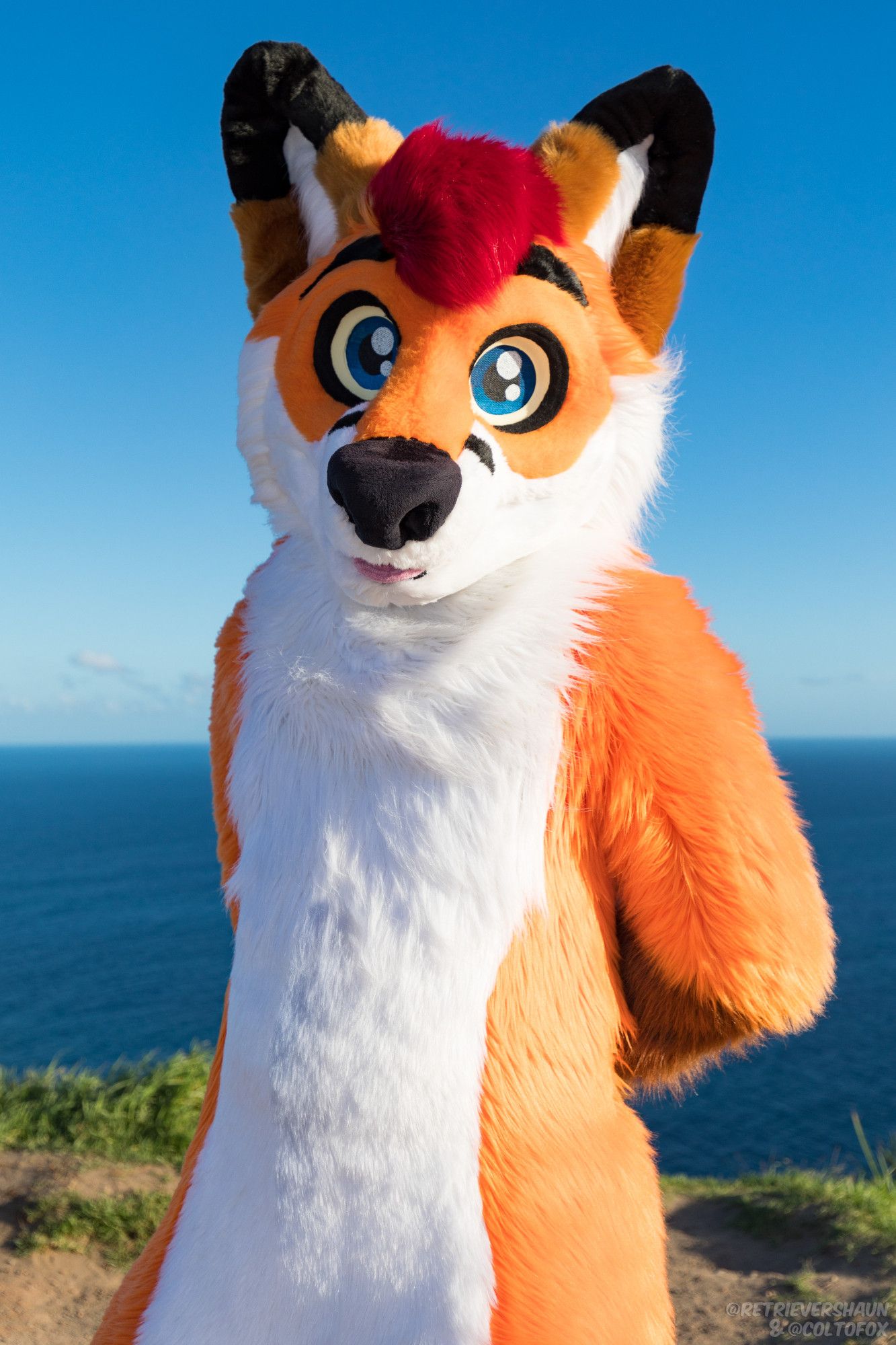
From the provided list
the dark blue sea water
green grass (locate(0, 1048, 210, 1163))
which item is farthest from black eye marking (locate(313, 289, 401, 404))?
green grass (locate(0, 1048, 210, 1163))

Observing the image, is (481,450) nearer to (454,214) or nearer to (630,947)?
(454,214)

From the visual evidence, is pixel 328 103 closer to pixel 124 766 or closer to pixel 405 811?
pixel 405 811

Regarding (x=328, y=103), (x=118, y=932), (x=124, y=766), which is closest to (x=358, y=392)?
(x=328, y=103)

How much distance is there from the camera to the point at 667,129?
1582 millimetres

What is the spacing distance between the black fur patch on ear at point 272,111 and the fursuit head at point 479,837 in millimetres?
314

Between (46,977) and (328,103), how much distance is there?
4631 cm

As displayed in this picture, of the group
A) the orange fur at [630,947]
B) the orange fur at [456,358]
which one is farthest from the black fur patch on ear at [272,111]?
the orange fur at [630,947]

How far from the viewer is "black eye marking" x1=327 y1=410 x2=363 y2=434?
4.53 ft

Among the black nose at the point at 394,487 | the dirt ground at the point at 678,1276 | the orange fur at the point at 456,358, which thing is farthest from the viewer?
the dirt ground at the point at 678,1276

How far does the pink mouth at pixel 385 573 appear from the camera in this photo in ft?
4.29

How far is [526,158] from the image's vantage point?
4.93 feet

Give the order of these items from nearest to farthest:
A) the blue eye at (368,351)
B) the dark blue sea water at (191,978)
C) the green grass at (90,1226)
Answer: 1. the blue eye at (368,351)
2. the green grass at (90,1226)
3. the dark blue sea water at (191,978)

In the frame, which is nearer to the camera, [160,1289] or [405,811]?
[405,811]

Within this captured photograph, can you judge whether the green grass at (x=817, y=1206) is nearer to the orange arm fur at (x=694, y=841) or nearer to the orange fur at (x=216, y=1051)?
the orange arm fur at (x=694, y=841)
